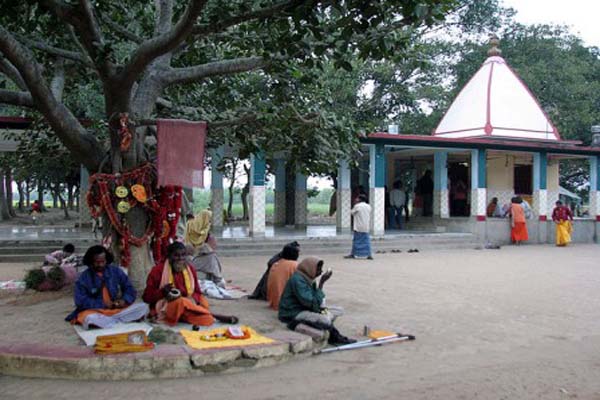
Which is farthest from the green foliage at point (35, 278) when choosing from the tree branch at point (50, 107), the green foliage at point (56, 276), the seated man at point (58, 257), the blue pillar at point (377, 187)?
the blue pillar at point (377, 187)

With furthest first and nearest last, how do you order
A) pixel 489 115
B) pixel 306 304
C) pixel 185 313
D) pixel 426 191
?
1. pixel 426 191
2. pixel 489 115
3. pixel 306 304
4. pixel 185 313

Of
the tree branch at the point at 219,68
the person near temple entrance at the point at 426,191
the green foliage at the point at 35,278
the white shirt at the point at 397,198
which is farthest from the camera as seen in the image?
the person near temple entrance at the point at 426,191

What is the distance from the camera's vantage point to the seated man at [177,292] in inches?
238

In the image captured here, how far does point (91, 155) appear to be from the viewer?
25.6 feet

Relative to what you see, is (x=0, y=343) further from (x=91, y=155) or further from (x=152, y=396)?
(x=91, y=155)

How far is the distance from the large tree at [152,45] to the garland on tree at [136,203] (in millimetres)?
127

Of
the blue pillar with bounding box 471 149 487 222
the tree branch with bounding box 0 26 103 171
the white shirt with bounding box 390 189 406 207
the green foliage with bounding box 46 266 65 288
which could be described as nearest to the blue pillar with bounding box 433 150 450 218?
the white shirt with bounding box 390 189 406 207

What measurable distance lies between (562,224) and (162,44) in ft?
51.4

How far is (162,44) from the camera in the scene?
6266mm

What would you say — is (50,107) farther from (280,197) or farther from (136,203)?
(280,197)

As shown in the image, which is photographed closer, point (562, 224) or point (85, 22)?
point (85, 22)

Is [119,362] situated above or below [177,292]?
below

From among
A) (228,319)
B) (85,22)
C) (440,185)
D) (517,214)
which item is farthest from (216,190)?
(228,319)

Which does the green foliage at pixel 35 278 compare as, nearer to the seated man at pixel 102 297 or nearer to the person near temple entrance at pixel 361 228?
the seated man at pixel 102 297
